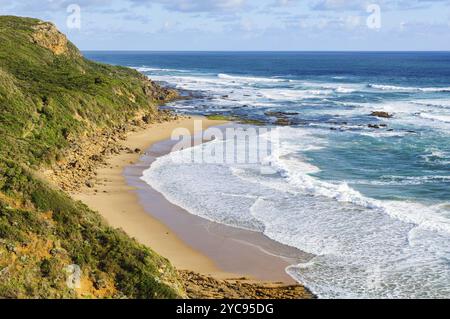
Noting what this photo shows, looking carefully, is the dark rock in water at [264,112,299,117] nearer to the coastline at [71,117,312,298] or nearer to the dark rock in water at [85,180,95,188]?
the coastline at [71,117,312,298]

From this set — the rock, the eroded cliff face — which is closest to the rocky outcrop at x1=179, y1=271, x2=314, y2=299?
the rock

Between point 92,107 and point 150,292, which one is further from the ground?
point 92,107

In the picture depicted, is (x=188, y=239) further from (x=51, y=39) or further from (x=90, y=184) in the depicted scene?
(x=51, y=39)

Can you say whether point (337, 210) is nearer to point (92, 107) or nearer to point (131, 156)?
point (131, 156)

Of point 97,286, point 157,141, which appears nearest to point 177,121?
point 157,141

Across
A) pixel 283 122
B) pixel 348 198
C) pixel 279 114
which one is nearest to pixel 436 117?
pixel 283 122

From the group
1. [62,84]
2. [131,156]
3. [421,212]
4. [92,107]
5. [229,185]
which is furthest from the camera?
[62,84]
